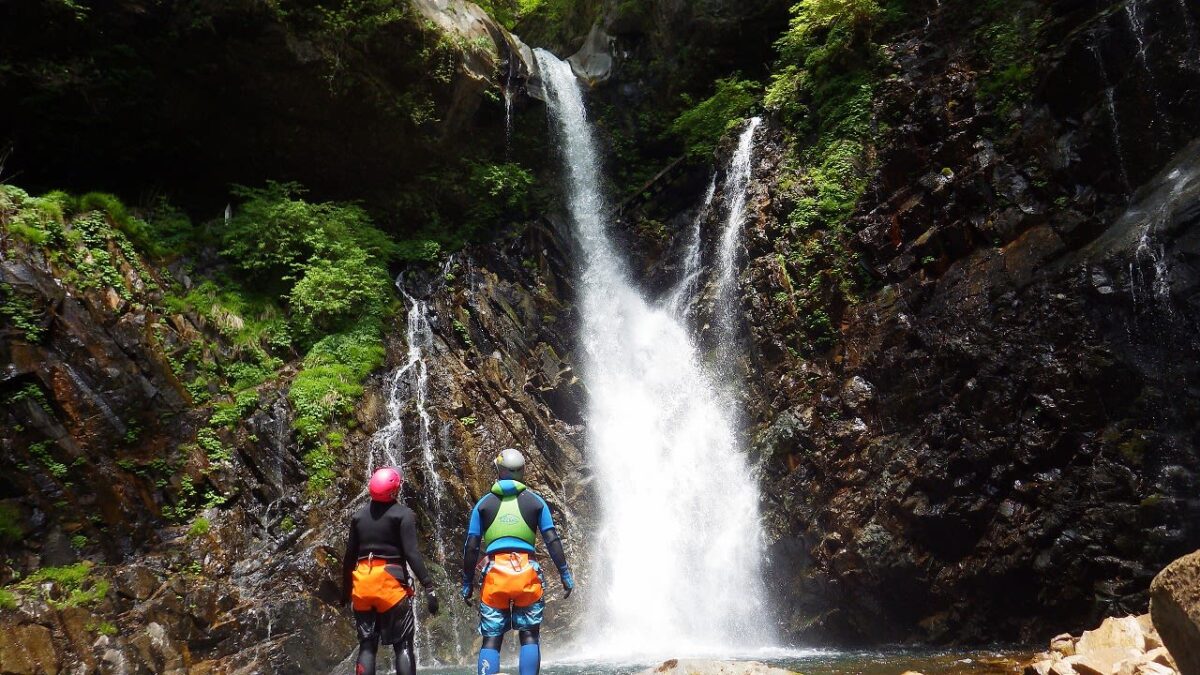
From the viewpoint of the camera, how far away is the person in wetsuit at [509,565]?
4227 millimetres

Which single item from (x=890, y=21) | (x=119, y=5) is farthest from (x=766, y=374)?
(x=119, y=5)

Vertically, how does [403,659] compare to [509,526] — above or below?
below

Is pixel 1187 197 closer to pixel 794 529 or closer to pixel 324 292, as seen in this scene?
pixel 794 529

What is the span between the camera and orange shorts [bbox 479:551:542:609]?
4254 mm

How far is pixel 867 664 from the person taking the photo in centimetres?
699

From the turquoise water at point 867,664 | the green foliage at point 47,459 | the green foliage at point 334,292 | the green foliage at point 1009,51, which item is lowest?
the turquoise water at point 867,664

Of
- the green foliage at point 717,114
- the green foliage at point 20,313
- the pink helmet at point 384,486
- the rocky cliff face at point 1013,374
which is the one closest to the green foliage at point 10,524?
the green foliage at point 20,313

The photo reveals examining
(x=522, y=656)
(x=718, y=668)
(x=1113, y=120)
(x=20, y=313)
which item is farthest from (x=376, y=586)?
(x=1113, y=120)

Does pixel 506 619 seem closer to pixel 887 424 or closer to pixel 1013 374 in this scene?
pixel 887 424

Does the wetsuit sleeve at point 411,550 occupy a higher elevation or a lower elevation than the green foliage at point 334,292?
lower

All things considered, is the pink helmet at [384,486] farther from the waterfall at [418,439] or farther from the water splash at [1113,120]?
the water splash at [1113,120]

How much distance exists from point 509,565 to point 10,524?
6.61 m

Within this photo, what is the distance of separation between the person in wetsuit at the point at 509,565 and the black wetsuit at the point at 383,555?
1.47 ft

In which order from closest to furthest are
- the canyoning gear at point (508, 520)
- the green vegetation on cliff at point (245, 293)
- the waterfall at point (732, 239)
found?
the canyoning gear at point (508, 520) < the green vegetation on cliff at point (245, 293) < the waterfall at point (732, 239)
